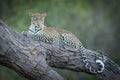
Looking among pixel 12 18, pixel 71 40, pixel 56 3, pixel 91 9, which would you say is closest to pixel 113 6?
pixel 91 9

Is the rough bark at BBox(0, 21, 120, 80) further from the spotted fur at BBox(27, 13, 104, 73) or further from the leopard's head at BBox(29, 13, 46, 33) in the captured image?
the leopard's head at BBox(29, 13, 46, 33)

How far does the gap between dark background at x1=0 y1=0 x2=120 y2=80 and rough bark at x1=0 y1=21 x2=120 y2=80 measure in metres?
4.04

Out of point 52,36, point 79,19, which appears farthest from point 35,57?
point 79,19

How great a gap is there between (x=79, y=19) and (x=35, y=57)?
251 inches

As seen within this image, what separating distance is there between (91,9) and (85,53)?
645cm

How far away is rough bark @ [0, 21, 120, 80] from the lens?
7.75 m

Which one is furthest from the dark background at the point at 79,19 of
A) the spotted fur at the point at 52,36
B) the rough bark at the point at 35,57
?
the rough bark at the point at 35,57

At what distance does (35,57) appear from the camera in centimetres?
795

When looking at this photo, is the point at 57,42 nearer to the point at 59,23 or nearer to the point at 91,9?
the point at 59,23

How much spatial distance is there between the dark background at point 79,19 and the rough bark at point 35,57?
13.3 ft

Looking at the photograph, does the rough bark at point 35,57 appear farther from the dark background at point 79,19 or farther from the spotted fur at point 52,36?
the dark background at point 79,19

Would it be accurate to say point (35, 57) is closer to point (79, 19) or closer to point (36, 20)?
point (36, 20)

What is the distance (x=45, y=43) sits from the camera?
826 centimetres

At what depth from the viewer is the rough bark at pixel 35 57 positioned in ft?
25.4
